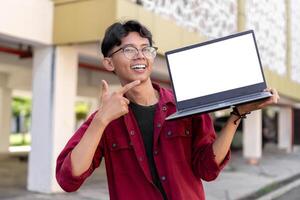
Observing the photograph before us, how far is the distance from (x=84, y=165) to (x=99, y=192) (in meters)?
6.62

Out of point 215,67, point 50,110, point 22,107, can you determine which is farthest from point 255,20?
point 22,107

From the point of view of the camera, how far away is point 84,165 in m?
1.75

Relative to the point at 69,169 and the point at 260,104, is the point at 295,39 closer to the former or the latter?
the point at 260,104

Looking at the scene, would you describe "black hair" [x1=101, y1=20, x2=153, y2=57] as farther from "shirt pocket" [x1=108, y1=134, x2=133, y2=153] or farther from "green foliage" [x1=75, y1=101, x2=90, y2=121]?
"green foliage" [x1=75, y1=101, x2=90, y2=121]

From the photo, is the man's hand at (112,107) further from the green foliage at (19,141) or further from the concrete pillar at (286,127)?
the green foliage at (19,141)

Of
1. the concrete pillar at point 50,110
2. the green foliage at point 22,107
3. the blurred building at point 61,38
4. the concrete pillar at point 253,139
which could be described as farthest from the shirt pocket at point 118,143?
the green foliage at point 22,107

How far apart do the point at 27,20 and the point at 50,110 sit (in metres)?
1.50

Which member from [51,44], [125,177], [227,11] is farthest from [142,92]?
[227,11]

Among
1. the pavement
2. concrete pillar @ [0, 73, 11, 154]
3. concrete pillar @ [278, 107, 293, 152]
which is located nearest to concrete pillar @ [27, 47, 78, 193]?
the pavement

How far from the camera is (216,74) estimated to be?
1.86 metres

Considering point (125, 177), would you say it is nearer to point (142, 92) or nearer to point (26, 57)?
point (142, 92)

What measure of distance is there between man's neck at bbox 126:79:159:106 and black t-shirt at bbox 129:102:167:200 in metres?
0.02

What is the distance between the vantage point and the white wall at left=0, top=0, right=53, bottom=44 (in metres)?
6.61

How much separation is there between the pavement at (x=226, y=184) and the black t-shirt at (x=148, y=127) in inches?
222
